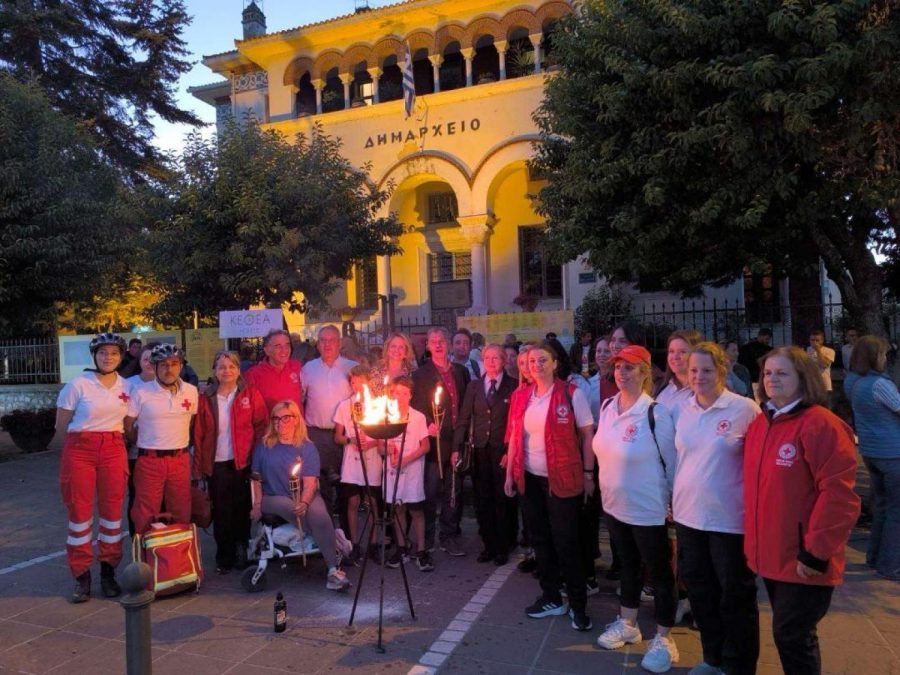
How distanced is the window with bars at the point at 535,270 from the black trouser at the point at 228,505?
1501cm

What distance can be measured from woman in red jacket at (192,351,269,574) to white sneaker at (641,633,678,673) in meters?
3.49

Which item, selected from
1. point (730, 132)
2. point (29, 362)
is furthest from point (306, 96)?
point (730, 132)

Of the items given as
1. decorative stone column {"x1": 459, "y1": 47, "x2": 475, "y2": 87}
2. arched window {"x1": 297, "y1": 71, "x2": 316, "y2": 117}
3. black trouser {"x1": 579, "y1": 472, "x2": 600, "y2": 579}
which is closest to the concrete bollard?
black trouser {"x1": 579, "y1": 472, "x2": 600, "y2": 579}

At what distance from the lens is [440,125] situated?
60.7ft

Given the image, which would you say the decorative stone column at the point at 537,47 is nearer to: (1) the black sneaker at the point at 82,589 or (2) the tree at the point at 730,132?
(2) the tree at the point at 730,132

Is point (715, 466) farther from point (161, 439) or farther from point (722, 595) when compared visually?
point (161, 439)

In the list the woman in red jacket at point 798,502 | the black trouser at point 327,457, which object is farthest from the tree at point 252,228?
the woman in red jacket at point 798,502

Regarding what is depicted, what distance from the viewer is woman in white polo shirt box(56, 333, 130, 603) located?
193 inches

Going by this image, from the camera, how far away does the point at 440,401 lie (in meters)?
5.90

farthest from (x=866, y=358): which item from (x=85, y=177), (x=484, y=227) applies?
(x=85, y=177)

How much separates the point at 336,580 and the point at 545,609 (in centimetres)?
163

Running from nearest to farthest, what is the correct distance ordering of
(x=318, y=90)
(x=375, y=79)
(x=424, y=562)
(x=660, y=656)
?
(x=660, y=656), (x=424, y=562), (x=375, y=79), (x=318, y=90)

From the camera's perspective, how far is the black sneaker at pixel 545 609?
14.6 feet

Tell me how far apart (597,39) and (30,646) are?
834 centimetres
